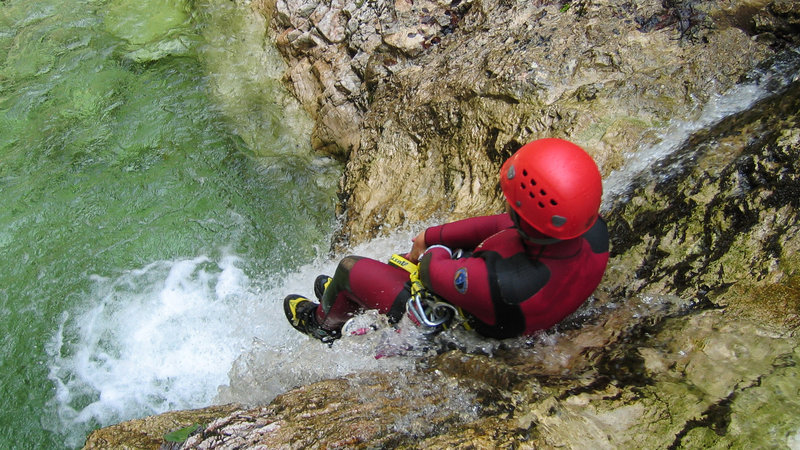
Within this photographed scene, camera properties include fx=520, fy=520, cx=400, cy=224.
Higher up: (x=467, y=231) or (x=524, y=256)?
(x=524, y=256)

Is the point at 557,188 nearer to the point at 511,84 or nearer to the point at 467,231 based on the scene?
the point at 467,231

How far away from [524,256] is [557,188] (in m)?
0.38

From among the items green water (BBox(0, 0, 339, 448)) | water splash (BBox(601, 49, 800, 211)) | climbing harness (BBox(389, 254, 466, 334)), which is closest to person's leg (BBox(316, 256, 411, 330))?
climbing harness (BBox(389, 254, 466, 334))

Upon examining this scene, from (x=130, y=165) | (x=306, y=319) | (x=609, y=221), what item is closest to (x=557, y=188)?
(x=609, y=221)

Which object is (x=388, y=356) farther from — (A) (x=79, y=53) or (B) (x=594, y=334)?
(A) (x=79, y=53)

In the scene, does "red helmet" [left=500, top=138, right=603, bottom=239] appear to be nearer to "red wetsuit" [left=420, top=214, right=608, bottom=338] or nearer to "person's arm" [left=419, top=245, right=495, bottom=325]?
"red wetsuit" [left=420, top=214, right=608, bottom=338]

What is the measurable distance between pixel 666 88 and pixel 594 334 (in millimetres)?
1951

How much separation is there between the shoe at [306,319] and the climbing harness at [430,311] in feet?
2.85

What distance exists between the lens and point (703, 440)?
1784 mm

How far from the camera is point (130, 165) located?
5480mm

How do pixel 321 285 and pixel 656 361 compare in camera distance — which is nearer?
pixel 656 361

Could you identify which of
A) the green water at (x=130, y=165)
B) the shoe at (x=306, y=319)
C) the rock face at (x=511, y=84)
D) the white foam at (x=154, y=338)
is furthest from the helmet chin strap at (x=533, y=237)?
the green water at (x=130, y=165)

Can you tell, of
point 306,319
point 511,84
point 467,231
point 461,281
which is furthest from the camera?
point 511,84

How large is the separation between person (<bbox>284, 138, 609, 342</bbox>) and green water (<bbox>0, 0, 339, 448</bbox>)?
221cm
